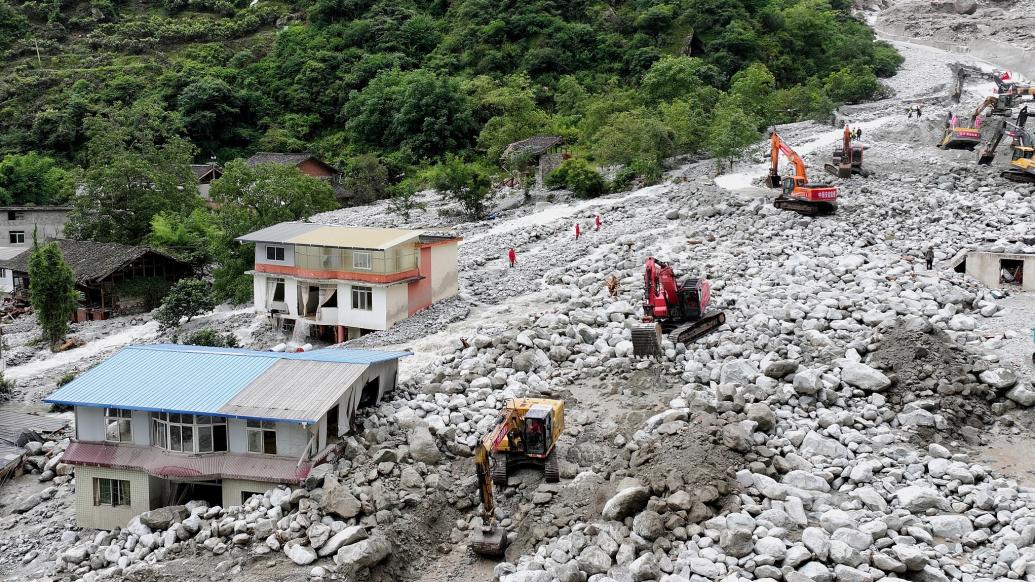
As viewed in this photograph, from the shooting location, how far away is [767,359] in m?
19.3

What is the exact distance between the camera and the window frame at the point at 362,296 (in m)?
27.0

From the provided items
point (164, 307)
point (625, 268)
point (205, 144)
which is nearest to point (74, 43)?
point (205, 144)

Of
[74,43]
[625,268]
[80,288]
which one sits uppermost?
[74,43]

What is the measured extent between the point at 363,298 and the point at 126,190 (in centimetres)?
2206

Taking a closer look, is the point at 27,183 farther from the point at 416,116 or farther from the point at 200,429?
the point at 200,429

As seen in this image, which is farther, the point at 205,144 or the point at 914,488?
the point at 205,144

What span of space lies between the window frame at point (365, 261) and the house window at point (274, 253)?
8.93ft

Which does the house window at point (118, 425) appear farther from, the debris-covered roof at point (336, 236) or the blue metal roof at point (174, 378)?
the debris-covered roof at point (336, 236)

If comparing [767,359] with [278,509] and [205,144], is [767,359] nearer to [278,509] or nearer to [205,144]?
[278,509]

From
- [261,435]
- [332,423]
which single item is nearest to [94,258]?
[332,423]

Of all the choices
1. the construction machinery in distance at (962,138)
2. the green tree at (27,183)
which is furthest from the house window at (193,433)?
the green tree at (27,183)

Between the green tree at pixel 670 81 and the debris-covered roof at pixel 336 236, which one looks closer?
the debris-covered roof at pixel 336 236

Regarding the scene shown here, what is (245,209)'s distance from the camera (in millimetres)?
34594

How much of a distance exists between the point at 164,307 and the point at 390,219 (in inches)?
572
